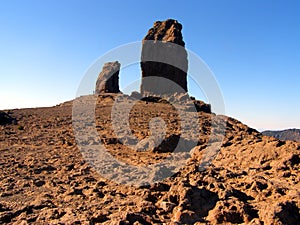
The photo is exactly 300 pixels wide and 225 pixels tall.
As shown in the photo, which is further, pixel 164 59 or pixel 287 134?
pixel 287 134

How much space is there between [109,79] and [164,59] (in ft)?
27.7

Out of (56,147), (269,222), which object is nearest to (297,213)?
(269,222)

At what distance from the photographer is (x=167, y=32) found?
1385 inches

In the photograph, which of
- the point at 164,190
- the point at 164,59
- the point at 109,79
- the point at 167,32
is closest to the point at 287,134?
the point at 109,79

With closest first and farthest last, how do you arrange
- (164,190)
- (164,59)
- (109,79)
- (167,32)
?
(164,190) < (164,59) < (167,32) < (109,79)

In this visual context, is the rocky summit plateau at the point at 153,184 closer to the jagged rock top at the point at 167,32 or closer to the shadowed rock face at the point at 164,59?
the shadowed rock face at the point at 164,59

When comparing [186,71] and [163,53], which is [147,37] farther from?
[186,71]

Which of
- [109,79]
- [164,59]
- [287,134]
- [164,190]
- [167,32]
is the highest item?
[167,32]

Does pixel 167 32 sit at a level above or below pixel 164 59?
above

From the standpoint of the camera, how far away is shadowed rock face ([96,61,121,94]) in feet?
127

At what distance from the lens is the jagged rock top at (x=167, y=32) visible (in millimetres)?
34344

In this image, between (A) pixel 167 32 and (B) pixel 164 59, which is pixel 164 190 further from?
(A) pixel 167 32

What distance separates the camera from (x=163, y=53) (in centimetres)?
3456

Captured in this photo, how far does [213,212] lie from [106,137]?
34.7 ft
